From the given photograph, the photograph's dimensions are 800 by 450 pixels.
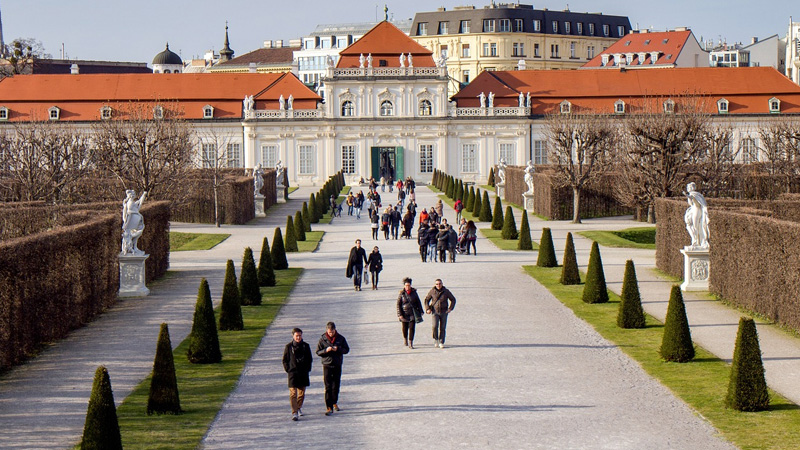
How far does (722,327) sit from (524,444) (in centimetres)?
998

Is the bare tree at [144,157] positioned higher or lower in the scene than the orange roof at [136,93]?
lower

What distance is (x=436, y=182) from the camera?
248ft

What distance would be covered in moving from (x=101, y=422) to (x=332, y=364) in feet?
12.3

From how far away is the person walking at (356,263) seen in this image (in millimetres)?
27828

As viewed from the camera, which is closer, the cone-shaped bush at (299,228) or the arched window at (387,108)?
the cone-shaped bush at (299,228)

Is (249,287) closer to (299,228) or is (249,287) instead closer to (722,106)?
(299,228)

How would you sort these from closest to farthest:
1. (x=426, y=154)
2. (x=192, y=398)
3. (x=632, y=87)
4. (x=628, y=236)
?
(x=192, y=398)
(x=628, y=236)
(x=426, y=154)
(x=632, y=87)

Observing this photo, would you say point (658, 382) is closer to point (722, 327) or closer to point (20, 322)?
point (722, 327)

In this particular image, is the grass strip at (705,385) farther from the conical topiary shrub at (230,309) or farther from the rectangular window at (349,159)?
the rectangular window at (349,159)

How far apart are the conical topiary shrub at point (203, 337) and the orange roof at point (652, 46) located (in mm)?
96206

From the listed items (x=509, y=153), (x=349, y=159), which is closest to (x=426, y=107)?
(x=349, y=159)

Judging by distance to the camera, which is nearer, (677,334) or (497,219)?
(677,334)

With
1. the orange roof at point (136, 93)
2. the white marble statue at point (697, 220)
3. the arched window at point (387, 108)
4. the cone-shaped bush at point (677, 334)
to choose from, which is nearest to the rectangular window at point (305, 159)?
the orange roof at point (136, 93)

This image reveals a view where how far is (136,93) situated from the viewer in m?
79.4
